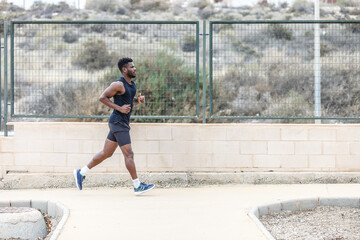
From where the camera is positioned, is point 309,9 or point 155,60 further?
point 309,9

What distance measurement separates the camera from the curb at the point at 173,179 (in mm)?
10594

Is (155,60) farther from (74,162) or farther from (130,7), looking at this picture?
(130,7)

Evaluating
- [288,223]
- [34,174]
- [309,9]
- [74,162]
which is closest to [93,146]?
[74,162]

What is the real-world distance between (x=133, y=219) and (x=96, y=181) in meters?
2.96

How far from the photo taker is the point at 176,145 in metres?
10.6

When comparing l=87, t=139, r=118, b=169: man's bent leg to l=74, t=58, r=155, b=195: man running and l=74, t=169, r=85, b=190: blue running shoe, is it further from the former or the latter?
l=74, t=169, r=85, b=190: blue running shoe

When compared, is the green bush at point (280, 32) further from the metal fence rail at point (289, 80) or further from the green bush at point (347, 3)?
the green bush at point (347, 3)

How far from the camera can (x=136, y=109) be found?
11188mm

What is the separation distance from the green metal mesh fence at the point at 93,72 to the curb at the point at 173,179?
1.03m

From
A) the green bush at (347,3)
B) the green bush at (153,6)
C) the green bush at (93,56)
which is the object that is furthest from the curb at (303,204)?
the green bush at (153,6)

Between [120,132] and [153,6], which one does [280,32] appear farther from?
[153,6]

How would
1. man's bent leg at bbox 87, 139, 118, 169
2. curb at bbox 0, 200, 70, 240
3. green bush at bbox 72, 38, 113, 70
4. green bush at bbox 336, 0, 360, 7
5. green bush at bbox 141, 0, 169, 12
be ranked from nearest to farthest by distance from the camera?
curb at bbox 0, 200, 70, 240, man's bent leg at bbox 87, 139, 118, 169, green bush at bbox 72, 38, 113, 70, green bush at bbox 336, 0, 360, 7, green bush at bbox 141, 0, 169, 12

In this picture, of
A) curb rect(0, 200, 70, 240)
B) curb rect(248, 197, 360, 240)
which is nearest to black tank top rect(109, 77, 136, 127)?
curb rect(0, 200, 70, 240)

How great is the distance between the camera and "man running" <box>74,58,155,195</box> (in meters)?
9.37
